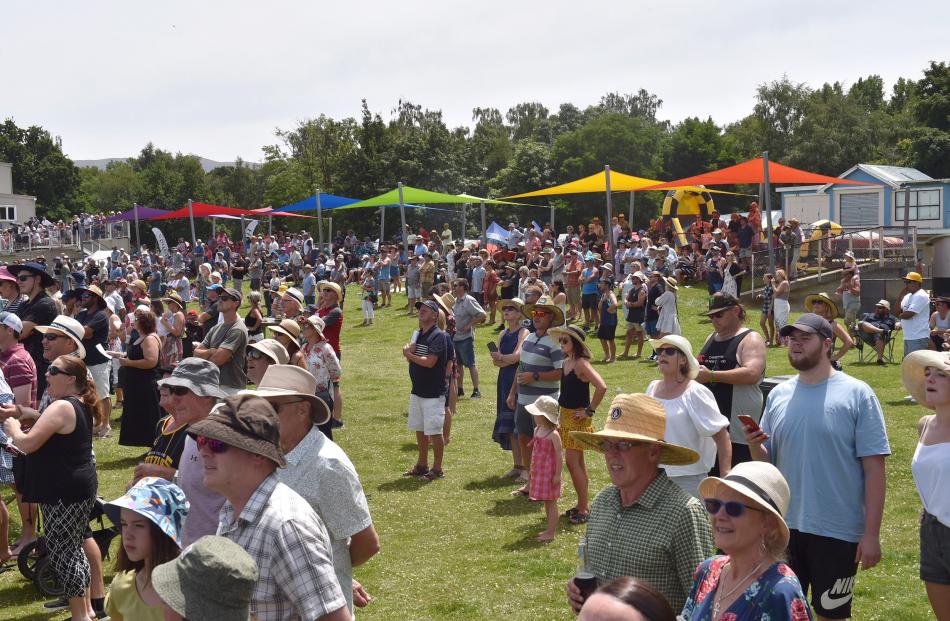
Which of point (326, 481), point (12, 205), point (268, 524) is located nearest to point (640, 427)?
point (326, 481)

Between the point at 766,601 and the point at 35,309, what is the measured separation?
8.15 m

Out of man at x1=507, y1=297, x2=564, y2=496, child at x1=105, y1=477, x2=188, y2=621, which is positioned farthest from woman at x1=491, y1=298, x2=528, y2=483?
child at x1=105, y1=477, x2=188, y2=621

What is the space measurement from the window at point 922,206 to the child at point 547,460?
3008cm

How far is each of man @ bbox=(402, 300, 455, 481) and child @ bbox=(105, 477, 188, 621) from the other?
5544 millimetres

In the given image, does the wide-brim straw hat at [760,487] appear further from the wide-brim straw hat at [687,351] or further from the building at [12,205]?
the building at [12,205]

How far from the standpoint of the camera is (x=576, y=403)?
7680mm

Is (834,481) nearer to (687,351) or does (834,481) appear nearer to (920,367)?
(920,367)

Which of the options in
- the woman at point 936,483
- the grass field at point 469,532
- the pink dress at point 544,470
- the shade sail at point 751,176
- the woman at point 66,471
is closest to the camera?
the woman at point 936,483

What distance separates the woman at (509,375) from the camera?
9.25 m

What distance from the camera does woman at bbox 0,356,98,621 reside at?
5.59m

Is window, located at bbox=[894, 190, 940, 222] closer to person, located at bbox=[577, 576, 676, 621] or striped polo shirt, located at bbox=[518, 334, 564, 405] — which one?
striped polo shirt, located at bbox=[518, 334, 564, 405]

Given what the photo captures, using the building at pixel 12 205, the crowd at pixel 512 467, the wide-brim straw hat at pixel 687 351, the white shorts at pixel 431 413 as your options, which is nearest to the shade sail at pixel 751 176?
the crowd at pixel 512 467

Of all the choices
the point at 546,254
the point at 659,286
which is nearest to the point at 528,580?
the point at 659,286

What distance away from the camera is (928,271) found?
25.0 meters
